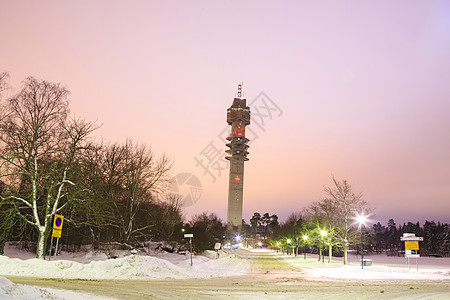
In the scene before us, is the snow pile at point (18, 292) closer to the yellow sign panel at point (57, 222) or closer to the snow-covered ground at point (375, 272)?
the yellow sign panel at point (57, 222)

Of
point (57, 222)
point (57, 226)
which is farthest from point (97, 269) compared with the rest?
point (57, 222)

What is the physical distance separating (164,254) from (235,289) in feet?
86.8

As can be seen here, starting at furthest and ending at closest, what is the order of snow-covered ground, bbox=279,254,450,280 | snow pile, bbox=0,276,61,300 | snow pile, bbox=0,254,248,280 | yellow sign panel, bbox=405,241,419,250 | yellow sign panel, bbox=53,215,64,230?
yellow sign panel, bbox=405,241,419,250 → snow-covered ground, bbox=279,254,450,280 → yellow sign panel, bbox=53,215,64,230 → snow pile, bbox=0,254,248,280 → snow pile, bbox=0,276,61,300

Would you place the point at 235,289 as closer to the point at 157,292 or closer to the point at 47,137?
the point at 157,292

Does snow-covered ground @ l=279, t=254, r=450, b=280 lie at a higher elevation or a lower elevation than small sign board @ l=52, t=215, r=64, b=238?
lower

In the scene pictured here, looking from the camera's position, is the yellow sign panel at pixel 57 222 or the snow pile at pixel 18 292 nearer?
the snow pile at pixel 18 292

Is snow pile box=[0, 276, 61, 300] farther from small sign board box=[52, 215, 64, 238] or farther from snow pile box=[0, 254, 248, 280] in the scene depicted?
small sign board box=[52, 215, 64, 238]

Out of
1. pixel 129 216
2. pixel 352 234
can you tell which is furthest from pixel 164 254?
pixel 352 234

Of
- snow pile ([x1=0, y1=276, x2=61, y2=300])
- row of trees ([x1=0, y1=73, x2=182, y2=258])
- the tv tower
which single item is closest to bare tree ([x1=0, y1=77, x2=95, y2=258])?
row of trees ([x1=0, y1=73, x2=182, y2=258])

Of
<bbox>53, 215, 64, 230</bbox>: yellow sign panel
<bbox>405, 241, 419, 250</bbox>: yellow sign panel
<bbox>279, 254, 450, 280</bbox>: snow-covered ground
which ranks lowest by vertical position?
<bbox>279, 254, 450, 280</bbox>: snow-covered ground

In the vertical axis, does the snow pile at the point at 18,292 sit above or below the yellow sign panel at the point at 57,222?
below

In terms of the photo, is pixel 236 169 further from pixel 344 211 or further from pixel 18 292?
pixel 18 292

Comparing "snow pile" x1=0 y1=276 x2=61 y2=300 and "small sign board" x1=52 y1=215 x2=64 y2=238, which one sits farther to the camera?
"small sign board" x1=52 y1=215 x2=64 y2=238

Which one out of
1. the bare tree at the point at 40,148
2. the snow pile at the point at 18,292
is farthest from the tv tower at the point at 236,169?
the snow pile at the point at 18,292
